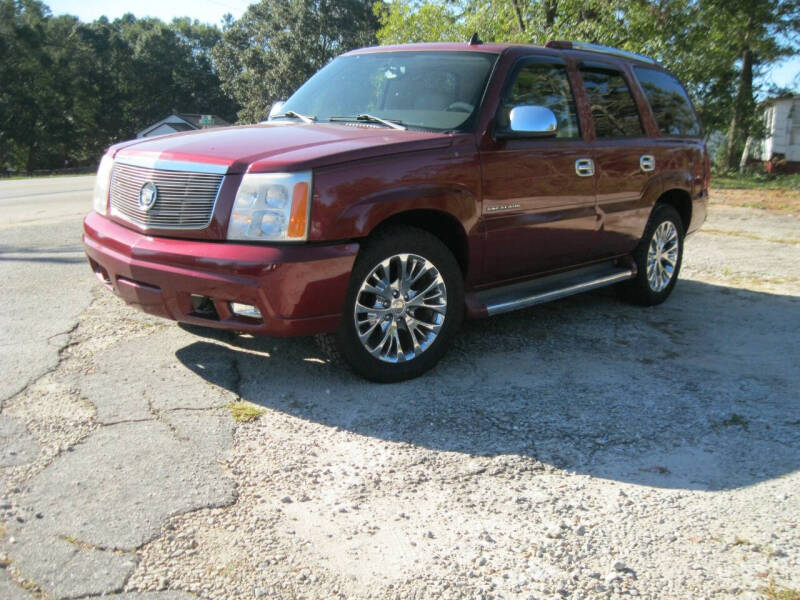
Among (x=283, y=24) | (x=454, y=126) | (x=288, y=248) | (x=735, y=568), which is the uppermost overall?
(x=283, y=24)

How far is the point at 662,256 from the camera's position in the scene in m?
6.22

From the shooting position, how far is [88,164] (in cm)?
6738

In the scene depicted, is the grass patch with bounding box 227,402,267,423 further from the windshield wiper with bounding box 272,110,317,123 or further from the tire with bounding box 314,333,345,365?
the windshield wiper with bounding box 272,110,317,123

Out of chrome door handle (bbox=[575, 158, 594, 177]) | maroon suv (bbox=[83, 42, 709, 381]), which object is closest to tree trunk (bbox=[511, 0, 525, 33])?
maroon suv (bbox=[83, 42, 709, 381])

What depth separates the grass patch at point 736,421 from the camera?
149 inches

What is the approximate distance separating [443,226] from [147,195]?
166 centimetres

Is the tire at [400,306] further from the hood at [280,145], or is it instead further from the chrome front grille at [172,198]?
the chrome front grille at [172,198]

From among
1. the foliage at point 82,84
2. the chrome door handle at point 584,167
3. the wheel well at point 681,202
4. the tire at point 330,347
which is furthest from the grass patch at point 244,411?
the foliage at point 82,84

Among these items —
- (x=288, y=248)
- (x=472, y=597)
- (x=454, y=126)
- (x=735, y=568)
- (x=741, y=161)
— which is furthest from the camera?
(x=741, y=161)

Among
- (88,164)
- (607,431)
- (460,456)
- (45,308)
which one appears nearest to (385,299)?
(460,456)

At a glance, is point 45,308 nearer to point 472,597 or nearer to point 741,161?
point 472,597

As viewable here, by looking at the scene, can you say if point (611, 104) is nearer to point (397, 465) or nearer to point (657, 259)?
point (657, 259)

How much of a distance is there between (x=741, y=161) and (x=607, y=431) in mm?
21850

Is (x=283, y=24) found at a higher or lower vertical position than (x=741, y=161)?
higher
